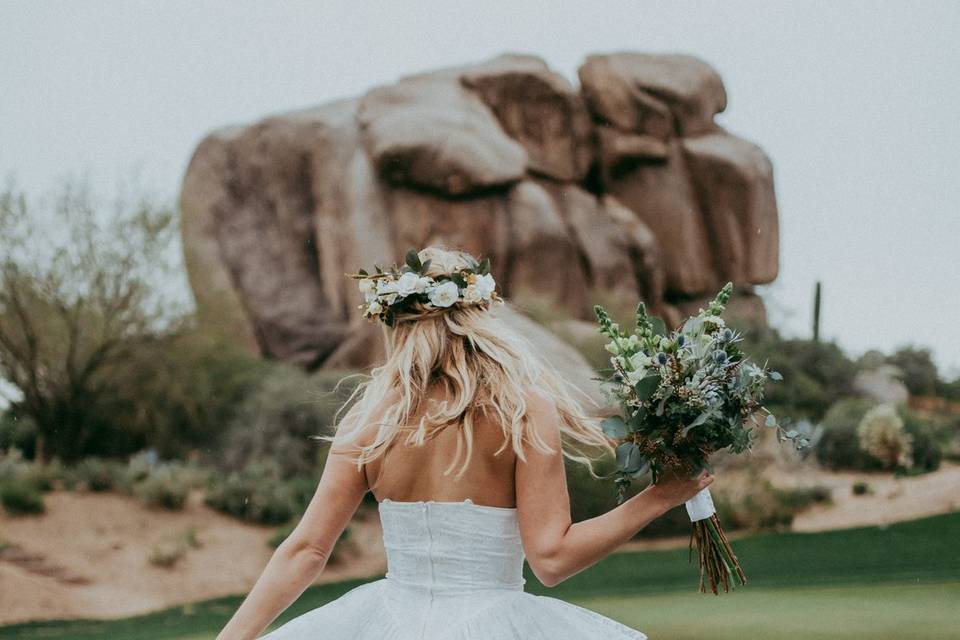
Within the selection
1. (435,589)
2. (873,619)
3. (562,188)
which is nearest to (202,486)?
(562,188)

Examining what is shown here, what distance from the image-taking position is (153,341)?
1748 cm

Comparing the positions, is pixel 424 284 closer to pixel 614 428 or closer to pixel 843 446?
pixel 614 428

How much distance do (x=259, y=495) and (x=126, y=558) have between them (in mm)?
1820

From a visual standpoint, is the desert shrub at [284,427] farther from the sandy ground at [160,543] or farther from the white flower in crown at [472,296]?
the white flower in crown at [472,296]

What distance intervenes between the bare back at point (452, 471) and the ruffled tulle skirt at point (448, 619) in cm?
21

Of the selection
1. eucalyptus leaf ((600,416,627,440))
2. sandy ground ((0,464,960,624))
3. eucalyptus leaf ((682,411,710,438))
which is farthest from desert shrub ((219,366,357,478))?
eucalyptus leaf ((682,411,710,438))

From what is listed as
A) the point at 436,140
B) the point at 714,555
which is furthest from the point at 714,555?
the point at 436,140

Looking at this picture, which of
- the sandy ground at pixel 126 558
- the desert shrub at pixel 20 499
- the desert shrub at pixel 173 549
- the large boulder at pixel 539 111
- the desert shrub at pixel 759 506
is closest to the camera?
the sandy ground at pixel 126 558

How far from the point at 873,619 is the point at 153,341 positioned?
35.3 feet

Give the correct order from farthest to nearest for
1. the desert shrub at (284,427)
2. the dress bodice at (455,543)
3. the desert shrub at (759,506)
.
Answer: the desert shrub at (284,427), the desert shrub at (759,506), the dress bodice at (455,543)

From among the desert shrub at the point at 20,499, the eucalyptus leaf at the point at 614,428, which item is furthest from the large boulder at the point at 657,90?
the eucalyptus leaf at the point at 614,428

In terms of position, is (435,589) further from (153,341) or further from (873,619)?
(153,341)

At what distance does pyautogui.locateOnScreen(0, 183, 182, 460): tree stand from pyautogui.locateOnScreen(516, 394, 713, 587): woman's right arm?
614 inches

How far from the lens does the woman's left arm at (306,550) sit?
2.55m
